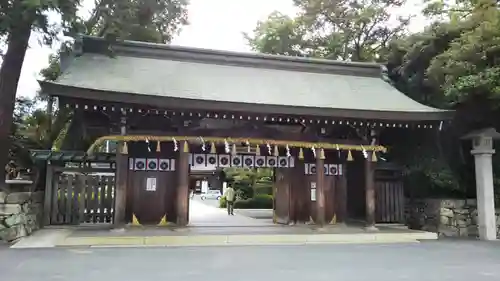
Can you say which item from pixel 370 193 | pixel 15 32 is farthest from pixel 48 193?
pixel 370 193

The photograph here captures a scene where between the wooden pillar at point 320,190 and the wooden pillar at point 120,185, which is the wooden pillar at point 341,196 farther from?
the wooden pillar at point 120,185

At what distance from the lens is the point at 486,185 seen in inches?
455

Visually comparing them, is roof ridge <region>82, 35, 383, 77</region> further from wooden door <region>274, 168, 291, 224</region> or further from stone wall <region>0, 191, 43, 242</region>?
stone wall <region>0, 191, 43, 242</region>

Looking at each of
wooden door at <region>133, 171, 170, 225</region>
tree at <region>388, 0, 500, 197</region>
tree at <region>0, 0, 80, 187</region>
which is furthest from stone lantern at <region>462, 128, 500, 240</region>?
tree at <region>0, 0, 80, 187</region>

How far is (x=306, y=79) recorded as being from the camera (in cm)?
1364

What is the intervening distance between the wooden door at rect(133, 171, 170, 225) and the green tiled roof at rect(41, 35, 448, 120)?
2.28 m

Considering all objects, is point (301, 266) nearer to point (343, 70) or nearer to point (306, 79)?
point (306, 79)

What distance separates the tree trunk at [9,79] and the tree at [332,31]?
14.7 meters

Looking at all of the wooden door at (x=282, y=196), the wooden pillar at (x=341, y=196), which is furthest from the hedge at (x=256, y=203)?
the wooden pillar at (x=341, y=196)

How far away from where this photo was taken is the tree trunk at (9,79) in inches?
374

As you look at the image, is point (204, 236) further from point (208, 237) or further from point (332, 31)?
point (332, 31)

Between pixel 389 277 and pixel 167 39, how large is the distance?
17.0 meters

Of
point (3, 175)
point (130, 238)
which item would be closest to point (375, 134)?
point (130, 238)

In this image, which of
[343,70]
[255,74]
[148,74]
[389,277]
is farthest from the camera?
[343,70]
